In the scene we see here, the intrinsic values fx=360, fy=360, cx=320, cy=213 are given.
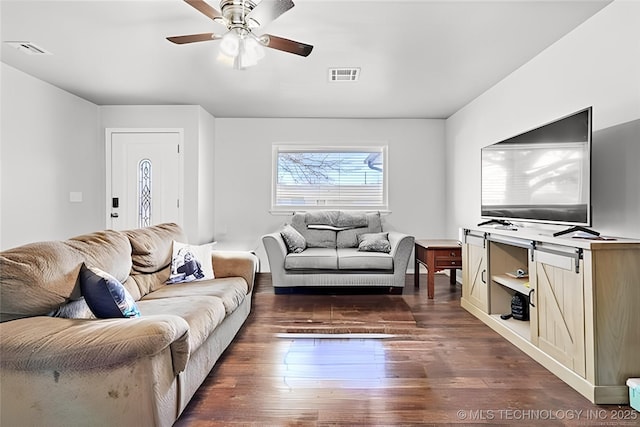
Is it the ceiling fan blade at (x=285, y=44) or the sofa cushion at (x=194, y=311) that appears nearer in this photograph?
the sofa cushion at (x=194, y=311)

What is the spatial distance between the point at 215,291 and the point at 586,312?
2297 mm

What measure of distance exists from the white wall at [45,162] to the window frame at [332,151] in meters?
2.29

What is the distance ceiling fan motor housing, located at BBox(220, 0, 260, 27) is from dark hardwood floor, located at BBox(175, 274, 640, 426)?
85.9 inches

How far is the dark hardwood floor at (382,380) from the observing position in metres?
1.81

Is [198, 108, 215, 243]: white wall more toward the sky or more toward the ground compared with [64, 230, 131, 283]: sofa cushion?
more toward the sky

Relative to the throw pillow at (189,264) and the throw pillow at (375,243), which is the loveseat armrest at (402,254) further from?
the throw pillow at (189,264)

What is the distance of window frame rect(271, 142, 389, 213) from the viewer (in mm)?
5387

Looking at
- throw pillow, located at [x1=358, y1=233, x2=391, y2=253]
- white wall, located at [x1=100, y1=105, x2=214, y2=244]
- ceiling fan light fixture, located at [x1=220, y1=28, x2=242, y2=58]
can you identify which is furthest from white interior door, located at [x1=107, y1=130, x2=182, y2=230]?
ceiling fan light fixture, located at [x1=220, y1=28, x2=242, y2=58]

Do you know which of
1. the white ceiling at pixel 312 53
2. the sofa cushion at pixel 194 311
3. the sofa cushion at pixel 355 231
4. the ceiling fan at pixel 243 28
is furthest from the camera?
the sofa cushion at pixel 355 231

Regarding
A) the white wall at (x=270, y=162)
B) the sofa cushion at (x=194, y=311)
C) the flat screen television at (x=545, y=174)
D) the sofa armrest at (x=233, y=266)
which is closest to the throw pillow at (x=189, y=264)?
the sofa armrest at (x=233, y=266)

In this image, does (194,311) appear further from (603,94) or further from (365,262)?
(603,94)

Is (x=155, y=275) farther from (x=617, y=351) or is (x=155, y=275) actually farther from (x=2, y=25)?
(x=617, y=351)

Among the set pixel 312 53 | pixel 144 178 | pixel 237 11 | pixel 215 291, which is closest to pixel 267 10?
pixel 237 11

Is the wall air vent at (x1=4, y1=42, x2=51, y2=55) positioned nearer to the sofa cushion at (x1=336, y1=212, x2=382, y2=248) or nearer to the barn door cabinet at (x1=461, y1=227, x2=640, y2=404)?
the sofa cushion at (x1=336, y1=212, x2=382, y2=248)
